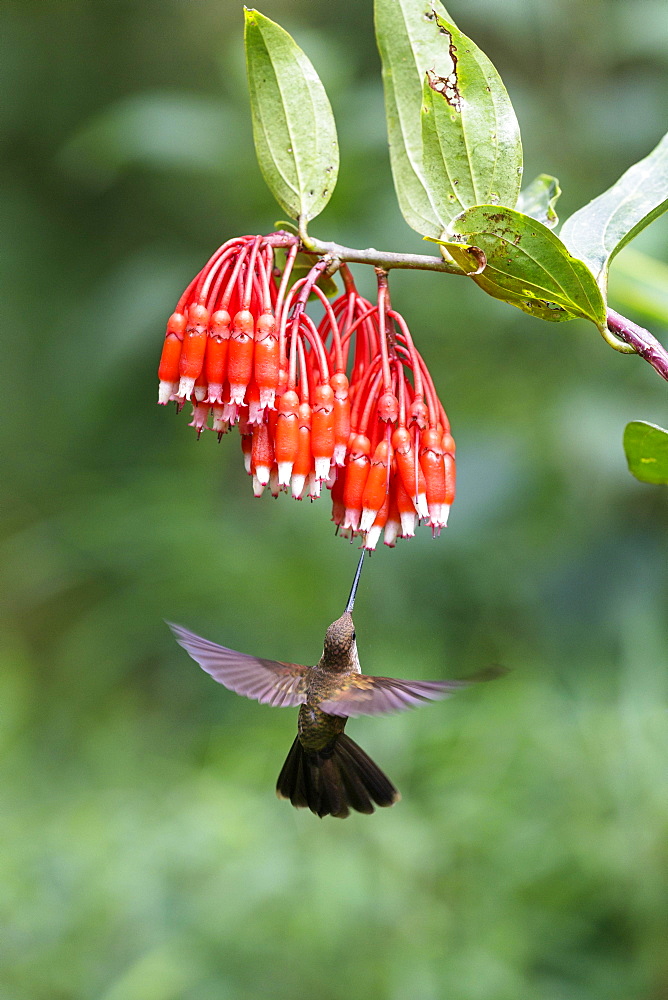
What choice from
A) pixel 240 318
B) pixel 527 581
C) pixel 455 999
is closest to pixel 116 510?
pixel 527 581

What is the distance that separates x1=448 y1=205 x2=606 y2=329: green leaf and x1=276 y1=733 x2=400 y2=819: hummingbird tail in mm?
1225

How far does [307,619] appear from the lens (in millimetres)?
4203

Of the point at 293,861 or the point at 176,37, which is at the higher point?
the point at 176,37

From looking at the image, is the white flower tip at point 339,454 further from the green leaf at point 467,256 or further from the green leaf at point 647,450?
the green leaf at point 647,450

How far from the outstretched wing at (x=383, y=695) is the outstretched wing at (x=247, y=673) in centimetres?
13

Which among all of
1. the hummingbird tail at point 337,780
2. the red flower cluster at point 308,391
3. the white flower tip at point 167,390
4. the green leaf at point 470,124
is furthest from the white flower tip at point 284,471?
the hummingbird tail at point 337,780

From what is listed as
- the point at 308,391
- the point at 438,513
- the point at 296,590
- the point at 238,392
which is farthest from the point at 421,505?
the point at 296,590

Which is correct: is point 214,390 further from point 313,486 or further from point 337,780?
point 337,780

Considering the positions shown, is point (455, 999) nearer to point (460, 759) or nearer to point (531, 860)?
point (531, 860)

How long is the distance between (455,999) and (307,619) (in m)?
1.72

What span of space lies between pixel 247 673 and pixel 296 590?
1981 millimetres

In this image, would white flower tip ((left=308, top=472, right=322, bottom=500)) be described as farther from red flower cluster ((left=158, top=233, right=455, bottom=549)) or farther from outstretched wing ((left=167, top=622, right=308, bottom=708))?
outstretched wing ((left=167, top=622, right=308, bottom=708))

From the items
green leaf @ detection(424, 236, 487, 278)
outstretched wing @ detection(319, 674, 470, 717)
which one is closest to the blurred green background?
green leaf @ detection(424, 236, 487, 278)

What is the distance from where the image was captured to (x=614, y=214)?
181 cm
